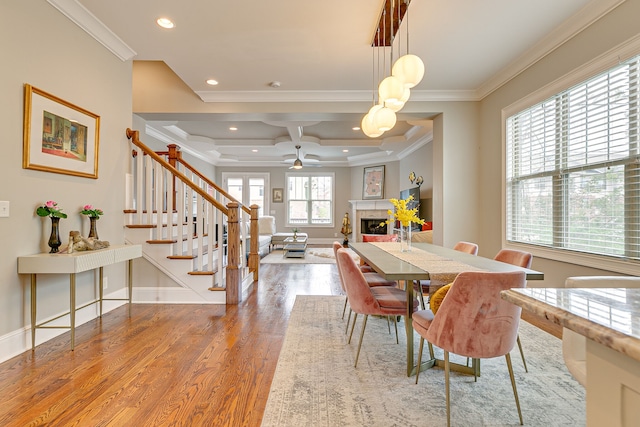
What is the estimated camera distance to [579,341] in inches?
42.8

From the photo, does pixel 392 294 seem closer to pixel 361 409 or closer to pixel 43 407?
pixel 361 409

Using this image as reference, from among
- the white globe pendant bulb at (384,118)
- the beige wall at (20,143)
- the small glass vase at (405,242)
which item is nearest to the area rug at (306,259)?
the small glass vase at (405,242)

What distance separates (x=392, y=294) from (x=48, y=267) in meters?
2.59

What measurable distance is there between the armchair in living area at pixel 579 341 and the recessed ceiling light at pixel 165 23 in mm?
3453

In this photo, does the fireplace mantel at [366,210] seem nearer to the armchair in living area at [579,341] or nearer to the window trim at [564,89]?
the window trim at [564,89]

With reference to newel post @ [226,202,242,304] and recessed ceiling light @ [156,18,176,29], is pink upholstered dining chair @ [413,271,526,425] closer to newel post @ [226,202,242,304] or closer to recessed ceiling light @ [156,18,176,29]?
newel post @ [226,202,242,304]

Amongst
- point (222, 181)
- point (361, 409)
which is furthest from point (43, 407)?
point (222, 181)

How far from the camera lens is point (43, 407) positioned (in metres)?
1.73

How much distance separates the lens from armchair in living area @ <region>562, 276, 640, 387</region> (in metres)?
1.08

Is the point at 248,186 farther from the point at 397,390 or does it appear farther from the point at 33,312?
the point at 397,390

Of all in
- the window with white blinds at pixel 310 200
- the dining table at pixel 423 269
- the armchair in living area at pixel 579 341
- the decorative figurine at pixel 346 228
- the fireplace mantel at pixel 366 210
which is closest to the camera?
the armchair in living area at pixel 579 341

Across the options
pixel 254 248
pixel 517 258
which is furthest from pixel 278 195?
pixel 517 258

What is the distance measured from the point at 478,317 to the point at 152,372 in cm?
205

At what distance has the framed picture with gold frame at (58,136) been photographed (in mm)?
2420
